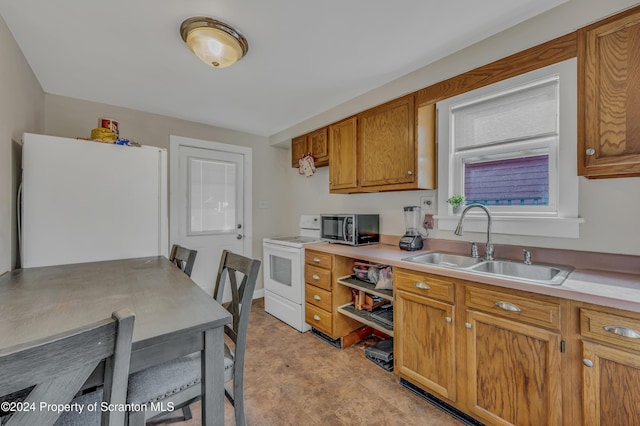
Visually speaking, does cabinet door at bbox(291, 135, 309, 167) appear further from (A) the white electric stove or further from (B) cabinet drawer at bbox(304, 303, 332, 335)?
(B) cabinet drawer at bbox(304, 303, 332, 335)

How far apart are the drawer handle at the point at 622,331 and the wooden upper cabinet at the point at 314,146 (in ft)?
8.00

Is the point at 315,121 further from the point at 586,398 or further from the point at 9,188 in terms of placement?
the point at 586,398

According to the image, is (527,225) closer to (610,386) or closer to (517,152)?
(517,152)

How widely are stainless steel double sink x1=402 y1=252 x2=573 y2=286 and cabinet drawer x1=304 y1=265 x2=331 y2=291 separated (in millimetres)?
800

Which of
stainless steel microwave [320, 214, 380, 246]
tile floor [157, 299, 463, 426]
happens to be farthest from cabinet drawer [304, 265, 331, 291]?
tile floor [157, 299, 463, 426]

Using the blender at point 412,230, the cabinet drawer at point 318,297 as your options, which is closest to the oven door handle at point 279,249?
the cabinet drawer at point 318,297

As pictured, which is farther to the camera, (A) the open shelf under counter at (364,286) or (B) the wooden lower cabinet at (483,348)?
(A) the open shelf under counter at (364,286)

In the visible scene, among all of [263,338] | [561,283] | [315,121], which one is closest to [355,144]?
[315,121]

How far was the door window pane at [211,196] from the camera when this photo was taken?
123 inches

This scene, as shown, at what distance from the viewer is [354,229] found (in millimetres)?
2496

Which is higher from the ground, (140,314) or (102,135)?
(102,135)

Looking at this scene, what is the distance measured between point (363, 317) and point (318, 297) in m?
0.47

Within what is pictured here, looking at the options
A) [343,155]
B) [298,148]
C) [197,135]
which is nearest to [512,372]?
[343,155]

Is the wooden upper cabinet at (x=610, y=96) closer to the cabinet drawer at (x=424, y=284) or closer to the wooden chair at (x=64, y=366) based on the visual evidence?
the cabinet drawer at (x=424, y=284)
